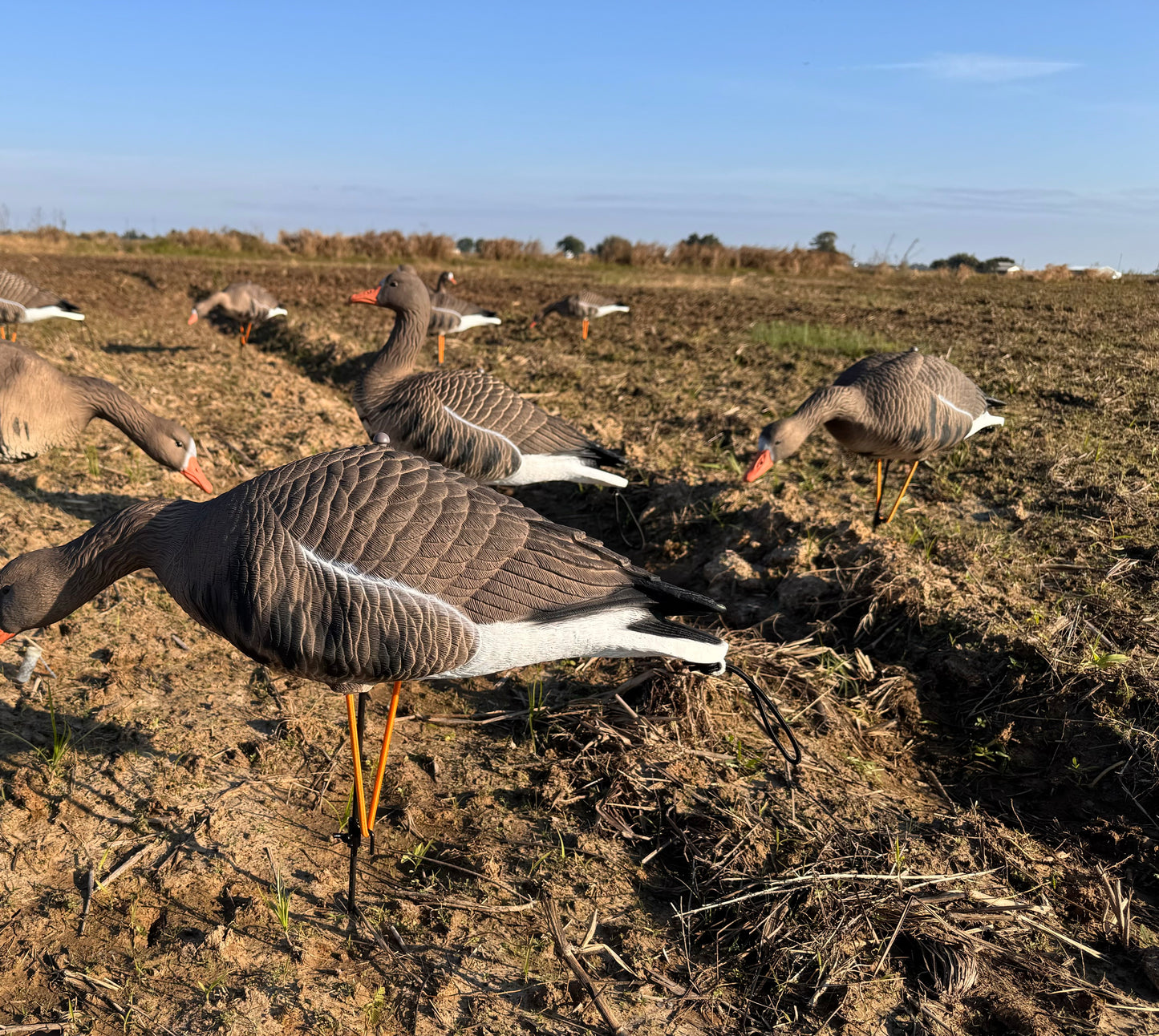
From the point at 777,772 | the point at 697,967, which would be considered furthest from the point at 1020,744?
the point at 697,967

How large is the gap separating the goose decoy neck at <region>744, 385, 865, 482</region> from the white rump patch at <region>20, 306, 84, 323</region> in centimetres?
1191

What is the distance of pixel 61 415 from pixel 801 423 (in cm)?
617

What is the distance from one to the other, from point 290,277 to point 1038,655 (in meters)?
24.0

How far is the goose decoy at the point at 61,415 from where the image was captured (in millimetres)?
6570

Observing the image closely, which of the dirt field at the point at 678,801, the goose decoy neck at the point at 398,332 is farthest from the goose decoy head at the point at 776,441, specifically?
the goose decoy neck at the point at 398,332

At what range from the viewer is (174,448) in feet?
22.3

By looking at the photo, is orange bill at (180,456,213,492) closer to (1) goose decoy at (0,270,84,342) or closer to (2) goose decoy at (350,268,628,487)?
(2) goose decoy at (350,268,628,487)

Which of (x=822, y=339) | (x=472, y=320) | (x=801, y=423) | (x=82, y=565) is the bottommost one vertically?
(x=82, y=565)

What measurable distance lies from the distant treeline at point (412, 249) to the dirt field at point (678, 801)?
27.1 m

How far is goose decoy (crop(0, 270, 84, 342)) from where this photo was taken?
498 inches

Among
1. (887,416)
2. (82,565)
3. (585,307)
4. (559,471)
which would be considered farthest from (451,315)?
(82,565)

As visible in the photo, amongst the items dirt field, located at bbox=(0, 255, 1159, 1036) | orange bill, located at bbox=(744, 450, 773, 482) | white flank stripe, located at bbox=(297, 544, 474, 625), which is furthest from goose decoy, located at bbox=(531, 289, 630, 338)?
white flank stripe, located at bbox=(297, 544, 474, 625)

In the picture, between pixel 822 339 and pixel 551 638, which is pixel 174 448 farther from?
pixel 822 339

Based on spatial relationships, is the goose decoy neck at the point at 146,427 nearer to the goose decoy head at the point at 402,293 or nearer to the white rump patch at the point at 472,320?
the goose decoy head at the point at 402,293
